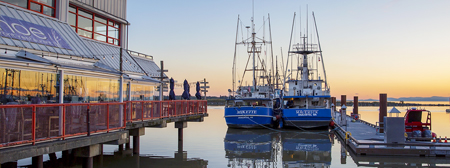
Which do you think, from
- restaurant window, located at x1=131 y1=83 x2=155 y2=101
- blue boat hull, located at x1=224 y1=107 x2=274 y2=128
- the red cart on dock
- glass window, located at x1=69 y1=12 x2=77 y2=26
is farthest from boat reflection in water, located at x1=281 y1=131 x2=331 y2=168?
glass window, located at x1=69 y1=12 x2=77 y2=26

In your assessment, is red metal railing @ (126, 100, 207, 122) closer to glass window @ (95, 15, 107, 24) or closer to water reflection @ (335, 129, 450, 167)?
glass window @ (95, 15, 107, 24)

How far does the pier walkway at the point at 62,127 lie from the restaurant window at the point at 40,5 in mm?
6792

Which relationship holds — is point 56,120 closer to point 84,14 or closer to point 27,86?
point 27,86

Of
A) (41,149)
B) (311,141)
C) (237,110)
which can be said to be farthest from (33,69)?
(237,110)

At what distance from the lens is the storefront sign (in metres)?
15.6

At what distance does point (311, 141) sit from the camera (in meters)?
29.2

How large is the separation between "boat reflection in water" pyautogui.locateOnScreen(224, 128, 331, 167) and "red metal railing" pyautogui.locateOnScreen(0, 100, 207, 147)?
7.09 meters

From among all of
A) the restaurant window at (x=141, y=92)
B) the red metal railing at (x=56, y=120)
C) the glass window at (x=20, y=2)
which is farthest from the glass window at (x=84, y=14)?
the red metal railing at (x=56, y=120)

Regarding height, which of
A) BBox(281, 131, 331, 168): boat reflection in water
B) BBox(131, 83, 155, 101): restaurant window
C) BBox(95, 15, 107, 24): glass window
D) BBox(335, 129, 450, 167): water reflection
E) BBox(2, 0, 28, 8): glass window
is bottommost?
BBox(281, 131, 331, 168): boat reflection in water

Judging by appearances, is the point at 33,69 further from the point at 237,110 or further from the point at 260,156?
the point at 237,110

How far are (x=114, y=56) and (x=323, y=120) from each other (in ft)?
64.4

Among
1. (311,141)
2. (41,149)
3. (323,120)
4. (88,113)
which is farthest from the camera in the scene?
(323,120)

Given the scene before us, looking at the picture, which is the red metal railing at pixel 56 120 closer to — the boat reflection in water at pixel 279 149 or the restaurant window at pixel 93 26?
the boat reflection in water at pixel 279 149

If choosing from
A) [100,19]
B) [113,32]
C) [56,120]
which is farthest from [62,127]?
[113,32]
